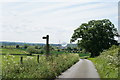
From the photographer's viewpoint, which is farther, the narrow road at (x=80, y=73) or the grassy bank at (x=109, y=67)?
the narrow road at (x=80, y=73)

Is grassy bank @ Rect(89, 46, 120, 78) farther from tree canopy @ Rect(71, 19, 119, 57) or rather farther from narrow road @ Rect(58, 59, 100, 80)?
tree canopy @ Rect(71, 19, 119, 57)

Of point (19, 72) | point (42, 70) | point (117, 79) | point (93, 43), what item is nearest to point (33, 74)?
point (19, 72)

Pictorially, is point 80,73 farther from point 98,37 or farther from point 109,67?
point 98,37

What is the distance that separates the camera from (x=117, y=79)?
40.6 feet

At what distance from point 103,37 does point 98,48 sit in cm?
353

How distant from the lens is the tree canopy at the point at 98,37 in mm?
68250

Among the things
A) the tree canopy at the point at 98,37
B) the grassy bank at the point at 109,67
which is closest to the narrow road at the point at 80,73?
the grassy bank at the point at 109,67

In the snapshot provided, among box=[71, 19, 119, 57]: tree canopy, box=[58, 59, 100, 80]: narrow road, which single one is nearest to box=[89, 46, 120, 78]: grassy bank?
box=[58, 59, 100, 80]: narrow road

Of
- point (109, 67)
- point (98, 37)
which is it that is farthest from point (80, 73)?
point (98, 37)

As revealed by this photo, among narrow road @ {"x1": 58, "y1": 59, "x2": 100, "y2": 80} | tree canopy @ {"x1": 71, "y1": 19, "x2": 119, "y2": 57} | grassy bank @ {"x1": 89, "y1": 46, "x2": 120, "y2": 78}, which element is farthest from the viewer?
tree canopy @ {"x1": 71, "y1": 19, "x2": 119, "y2": 57}

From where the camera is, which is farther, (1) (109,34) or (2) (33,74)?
(1) (109,34)

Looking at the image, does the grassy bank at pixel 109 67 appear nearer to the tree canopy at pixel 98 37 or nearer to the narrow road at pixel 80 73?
the narrow road at pixel 80 73

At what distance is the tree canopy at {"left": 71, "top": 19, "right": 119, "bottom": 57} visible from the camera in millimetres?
68250

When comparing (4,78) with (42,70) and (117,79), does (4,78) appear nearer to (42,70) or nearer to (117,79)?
(42,70)
